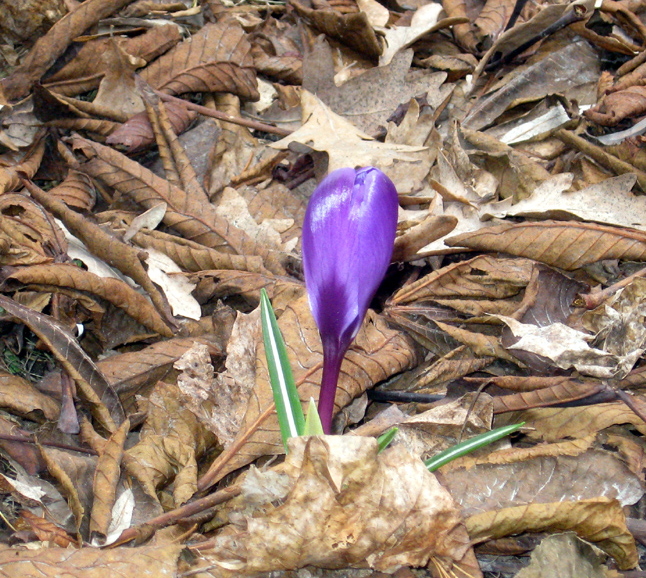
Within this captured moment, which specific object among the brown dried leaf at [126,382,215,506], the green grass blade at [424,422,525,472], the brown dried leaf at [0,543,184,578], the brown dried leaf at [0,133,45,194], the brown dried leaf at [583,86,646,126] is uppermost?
the brown dried leaf at [0,133,45,194]

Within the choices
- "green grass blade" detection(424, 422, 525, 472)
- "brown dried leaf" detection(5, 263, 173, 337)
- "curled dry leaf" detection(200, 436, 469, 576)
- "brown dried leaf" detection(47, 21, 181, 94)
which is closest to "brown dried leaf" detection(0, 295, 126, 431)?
"brown dried leaf" detection(5, 263, 173, 337)

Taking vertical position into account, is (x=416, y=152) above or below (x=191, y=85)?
below

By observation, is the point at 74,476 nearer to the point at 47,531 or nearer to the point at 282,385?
the point at 47,531

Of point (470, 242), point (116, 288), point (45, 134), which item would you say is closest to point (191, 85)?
point (45, 134)

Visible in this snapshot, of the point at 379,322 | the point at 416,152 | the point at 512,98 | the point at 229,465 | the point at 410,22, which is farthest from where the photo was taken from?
the point at 410,22

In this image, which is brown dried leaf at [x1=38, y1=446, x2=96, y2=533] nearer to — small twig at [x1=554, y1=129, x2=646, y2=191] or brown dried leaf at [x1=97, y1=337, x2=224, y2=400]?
brown dried leaf at [x1=97, y1=337, x2=224, y2=400]

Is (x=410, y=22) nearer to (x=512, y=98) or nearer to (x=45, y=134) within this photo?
(x=512, y=98)

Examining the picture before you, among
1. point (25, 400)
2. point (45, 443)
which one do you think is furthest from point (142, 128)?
point (45, 443)
